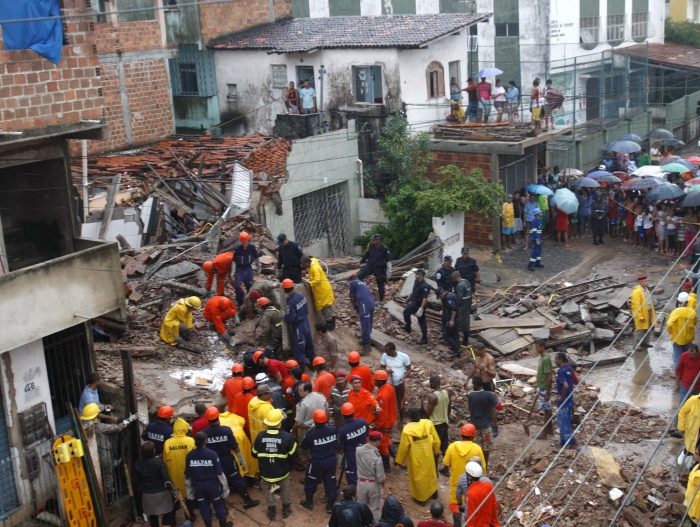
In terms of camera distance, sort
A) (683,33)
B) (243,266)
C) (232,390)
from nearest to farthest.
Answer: (232,390) → (243,266) → (683,33)

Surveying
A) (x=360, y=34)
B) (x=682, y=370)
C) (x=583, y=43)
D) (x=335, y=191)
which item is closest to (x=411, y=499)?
(x=682, y=370)

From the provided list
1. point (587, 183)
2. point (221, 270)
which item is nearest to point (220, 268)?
point (221, 270)

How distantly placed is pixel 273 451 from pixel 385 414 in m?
2.04

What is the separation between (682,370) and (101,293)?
29.6 feet

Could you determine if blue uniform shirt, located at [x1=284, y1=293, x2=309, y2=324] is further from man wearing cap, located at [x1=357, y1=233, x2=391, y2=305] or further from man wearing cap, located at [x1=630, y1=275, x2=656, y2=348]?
man wearing cap, located at [x1=630, y1=275, x2=656, y2=348]

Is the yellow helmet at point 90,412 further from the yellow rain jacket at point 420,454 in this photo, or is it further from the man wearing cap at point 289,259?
the man wearing cap at point 289,259

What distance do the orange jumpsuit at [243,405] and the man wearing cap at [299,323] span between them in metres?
2.17

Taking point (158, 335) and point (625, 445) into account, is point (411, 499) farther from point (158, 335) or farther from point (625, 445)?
point (158, 335)

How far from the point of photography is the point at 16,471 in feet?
37.2

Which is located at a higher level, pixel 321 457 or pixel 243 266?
pixel 243 266

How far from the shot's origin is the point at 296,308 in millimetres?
13812

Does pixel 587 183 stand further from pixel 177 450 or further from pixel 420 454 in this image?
pixel 177 450

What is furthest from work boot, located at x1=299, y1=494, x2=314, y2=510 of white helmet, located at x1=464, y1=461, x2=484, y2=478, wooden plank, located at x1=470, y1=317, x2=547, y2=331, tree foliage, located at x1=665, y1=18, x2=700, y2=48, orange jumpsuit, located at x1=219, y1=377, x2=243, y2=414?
tree foliage, located at x1=665, y1=18, x2=700, y2=48

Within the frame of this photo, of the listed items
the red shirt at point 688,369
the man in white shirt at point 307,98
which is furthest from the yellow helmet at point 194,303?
the man in white shirt at point 307,98
